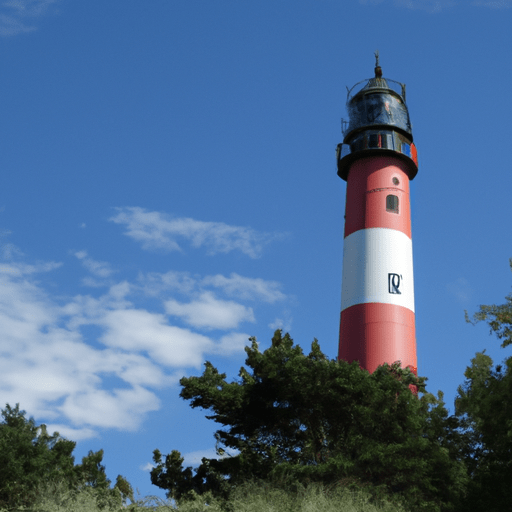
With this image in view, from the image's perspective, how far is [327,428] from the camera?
2711 cm

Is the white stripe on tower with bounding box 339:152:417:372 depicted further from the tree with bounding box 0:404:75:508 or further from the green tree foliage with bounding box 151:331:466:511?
the tree with bounding box 0:404:75:508

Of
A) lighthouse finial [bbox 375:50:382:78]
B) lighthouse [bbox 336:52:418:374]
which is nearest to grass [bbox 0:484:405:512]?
lighthouse [bbox 336:52:418:374]

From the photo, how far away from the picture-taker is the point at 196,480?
30.5m

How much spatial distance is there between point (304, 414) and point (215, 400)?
3.76m

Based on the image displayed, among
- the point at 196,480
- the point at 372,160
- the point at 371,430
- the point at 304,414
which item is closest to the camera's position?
the point at 371,430

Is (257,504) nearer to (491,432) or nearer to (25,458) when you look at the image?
(491,432)

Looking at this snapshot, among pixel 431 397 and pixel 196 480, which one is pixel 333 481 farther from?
pixel 196 480

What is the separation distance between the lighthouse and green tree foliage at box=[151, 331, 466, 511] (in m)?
2.55

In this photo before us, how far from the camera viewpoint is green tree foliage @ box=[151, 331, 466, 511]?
2384cm

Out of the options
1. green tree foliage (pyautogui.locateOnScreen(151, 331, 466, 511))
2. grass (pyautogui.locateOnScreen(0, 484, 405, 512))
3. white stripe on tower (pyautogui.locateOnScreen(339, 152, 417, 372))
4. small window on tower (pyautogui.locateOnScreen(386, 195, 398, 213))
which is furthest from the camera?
small window on tower (pyautogui.locateOnScreen(386, 195, 398, 213))

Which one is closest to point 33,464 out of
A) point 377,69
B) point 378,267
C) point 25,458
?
point 25,458

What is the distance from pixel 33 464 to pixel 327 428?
13.6 metres

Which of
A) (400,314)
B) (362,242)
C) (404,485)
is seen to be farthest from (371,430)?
(362,242)

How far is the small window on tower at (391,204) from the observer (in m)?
35.2
